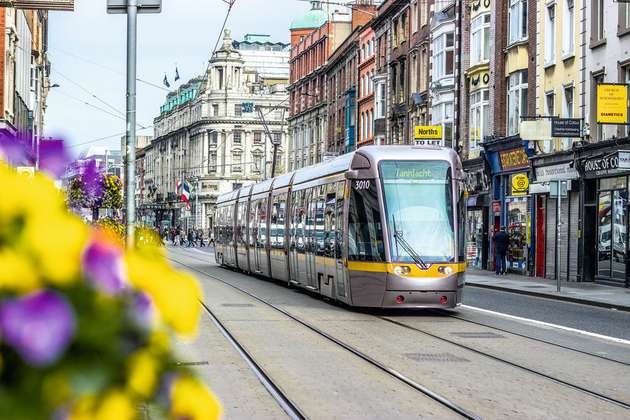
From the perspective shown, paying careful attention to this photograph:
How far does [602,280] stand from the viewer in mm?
34938

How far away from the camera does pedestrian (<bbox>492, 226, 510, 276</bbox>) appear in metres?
42.2

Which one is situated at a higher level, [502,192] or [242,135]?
[242,135]

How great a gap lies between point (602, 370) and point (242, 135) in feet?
471

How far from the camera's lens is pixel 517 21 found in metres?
43.4

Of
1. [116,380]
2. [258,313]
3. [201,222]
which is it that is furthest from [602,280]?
[201,222]

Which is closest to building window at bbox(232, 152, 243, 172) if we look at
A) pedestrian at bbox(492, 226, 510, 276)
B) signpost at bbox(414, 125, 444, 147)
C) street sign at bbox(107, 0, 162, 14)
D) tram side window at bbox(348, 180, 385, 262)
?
signpost at bbox(414, 125, 444, 147)

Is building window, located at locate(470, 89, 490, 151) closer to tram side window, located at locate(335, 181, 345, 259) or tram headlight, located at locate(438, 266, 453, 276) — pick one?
tram side window, located at locate(335, 181, 345, 259)

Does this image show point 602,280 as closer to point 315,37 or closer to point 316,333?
point 316,333

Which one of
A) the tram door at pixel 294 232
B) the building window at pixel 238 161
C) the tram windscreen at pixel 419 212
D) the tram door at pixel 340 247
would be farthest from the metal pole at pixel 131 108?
the building window at pixel 238 161

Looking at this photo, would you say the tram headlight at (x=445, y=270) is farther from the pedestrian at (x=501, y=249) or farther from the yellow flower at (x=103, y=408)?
the pedestrian at (x=501, y=249)

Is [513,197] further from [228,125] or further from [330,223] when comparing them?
[228,125]

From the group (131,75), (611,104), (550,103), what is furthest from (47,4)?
(550,103)

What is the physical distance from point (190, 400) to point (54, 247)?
1.05 ft

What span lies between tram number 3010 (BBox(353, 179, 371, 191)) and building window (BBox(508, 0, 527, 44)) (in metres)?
23.5
